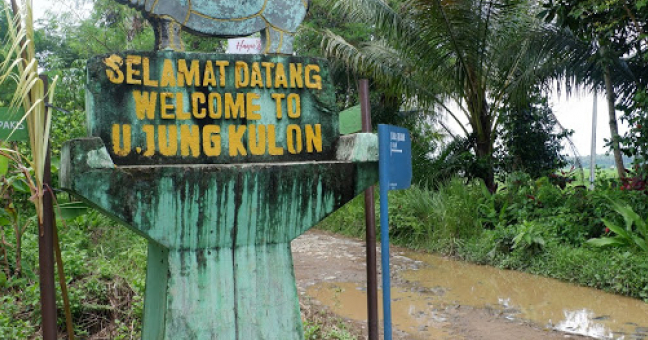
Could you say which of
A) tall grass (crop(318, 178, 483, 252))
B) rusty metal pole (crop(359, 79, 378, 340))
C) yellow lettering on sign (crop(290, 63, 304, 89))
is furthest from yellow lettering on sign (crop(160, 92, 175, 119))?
tall grass (crop(318, 178, 483, 252))

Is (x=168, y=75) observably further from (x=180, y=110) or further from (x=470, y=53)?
(x=470, y=53)

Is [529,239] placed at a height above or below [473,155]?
below

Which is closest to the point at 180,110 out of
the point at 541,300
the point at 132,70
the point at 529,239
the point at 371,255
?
the point at 132,70

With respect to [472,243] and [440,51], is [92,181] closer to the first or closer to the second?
[472,243]

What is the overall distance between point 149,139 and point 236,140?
416mm

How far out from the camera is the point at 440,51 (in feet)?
28.2

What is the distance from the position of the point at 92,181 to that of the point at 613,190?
22.1 ft

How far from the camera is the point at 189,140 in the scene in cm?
291

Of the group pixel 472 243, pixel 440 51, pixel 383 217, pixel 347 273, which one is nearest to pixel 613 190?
pixel 472 243

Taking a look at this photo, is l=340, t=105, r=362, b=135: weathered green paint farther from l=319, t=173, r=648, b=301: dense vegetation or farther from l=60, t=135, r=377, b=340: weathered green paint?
l=319, t=173, r=648, b=301: dense vegetation

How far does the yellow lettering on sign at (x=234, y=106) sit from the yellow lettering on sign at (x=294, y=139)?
252 millimetres

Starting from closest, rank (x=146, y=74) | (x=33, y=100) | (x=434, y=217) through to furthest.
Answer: (x=33, y=100)
(x=146, y=74)
(x=434, y=217)

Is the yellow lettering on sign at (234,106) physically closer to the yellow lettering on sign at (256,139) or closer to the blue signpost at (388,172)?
the yellow lettering on sign at (256,139)

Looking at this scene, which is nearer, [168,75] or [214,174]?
[214,174]
